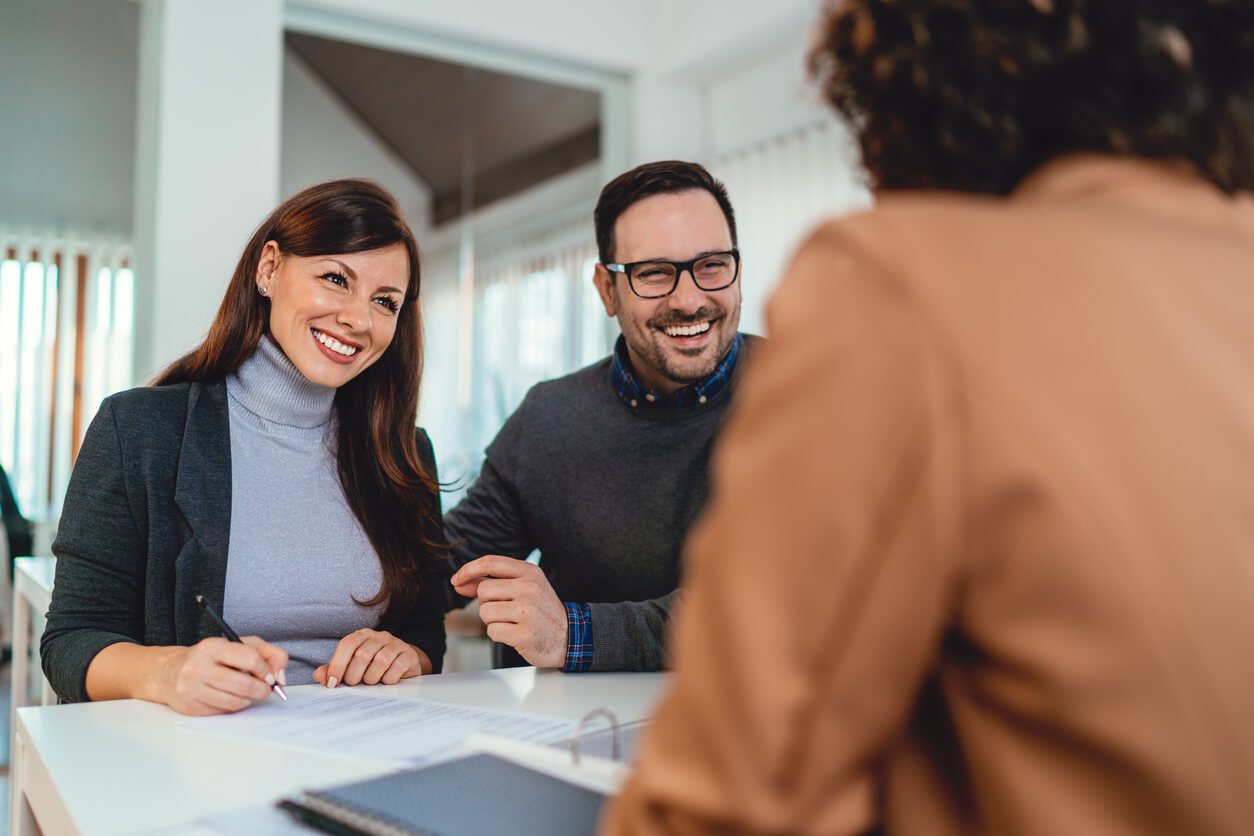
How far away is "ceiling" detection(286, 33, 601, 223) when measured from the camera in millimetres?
3514

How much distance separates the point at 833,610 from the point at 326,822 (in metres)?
0.45

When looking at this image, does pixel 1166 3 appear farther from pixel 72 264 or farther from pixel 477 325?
pixel 477 325

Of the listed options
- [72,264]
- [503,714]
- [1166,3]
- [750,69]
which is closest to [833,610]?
[1166,3]

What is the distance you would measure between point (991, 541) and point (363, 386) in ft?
5.14

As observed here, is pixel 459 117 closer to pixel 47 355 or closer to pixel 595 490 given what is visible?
pixel 47 355

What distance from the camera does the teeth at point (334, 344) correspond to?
66.0 inches

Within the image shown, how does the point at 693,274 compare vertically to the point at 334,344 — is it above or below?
above

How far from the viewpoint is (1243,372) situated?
0.44 m

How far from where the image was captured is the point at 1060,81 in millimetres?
496

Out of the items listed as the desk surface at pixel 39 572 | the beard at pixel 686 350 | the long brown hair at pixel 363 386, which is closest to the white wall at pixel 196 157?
the desk surface at pixel 39 572

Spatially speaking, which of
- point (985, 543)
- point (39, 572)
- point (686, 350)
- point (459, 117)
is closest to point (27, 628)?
point (39, 572)

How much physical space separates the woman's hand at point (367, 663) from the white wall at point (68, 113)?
2.36m

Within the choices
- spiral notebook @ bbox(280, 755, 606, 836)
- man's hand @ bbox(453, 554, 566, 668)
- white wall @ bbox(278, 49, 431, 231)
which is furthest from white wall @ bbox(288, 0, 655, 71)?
spiral notebook @ bbox(280, 755, 606, 836)

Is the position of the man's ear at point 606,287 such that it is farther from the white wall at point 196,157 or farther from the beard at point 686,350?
the white wall at point 196,157
